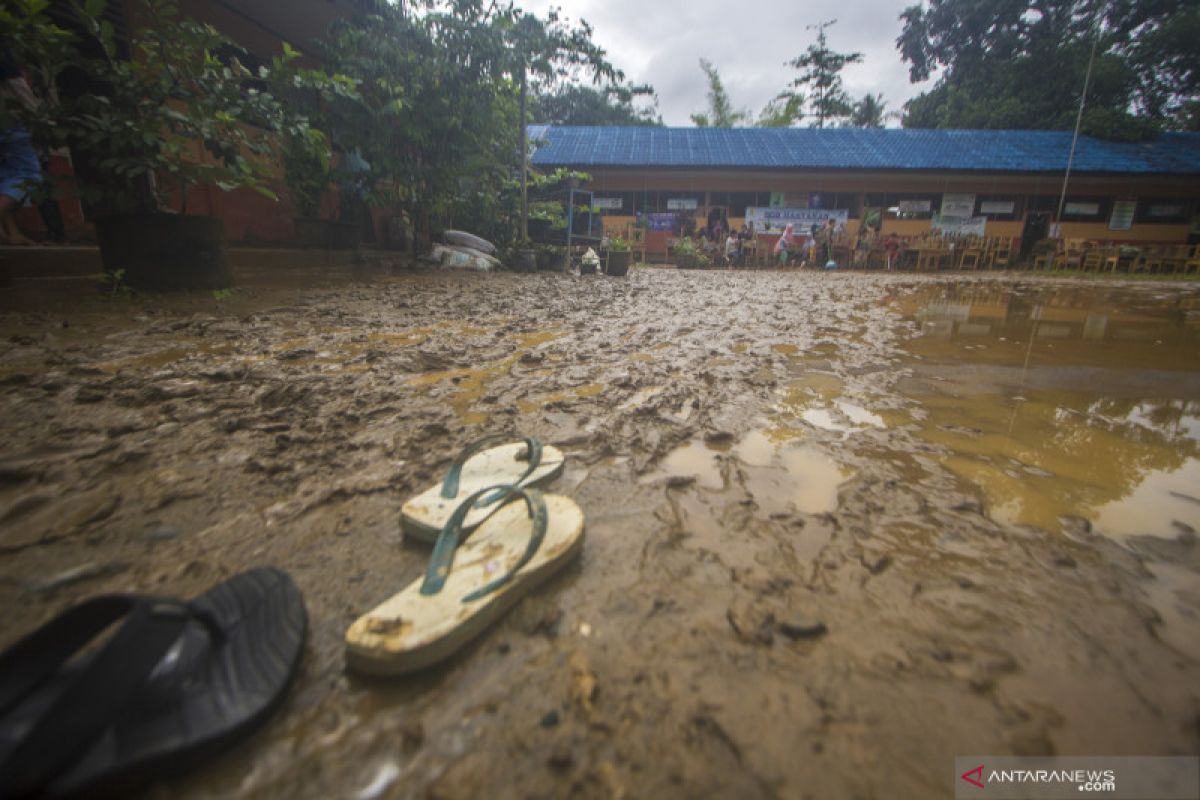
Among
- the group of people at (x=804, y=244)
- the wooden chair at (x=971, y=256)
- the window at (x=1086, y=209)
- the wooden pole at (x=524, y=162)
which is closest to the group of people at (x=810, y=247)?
the group of people at (x=804, y=244)

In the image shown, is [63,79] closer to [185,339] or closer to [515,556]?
[185,339]

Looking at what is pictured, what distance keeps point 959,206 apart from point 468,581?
68.4 ft

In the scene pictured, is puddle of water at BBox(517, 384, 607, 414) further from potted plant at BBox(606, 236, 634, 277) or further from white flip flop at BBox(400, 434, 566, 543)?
potted plant at BBox(606, 236, 634, 277)

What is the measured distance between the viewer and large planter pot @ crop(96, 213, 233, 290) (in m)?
3.42

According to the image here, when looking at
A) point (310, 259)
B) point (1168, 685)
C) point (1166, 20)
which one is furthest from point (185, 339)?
point (1166, 20)

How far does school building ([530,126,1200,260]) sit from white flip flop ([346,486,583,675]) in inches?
641

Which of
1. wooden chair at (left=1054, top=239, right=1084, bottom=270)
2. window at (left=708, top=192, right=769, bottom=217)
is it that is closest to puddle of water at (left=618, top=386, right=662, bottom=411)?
window at (left=708, top=192, right=769, bottom=217)

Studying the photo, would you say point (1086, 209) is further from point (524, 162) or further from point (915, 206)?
point (524, 162)

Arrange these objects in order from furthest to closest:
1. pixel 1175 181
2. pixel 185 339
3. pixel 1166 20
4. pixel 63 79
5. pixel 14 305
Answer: pixel 1166 20 → pixel 1175 181 → pixel 63 79 → pixel 14 305 → pixel 185 339

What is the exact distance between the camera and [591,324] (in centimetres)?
358

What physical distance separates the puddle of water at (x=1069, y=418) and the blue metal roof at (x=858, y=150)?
14.4 m

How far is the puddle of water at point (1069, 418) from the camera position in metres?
1.23

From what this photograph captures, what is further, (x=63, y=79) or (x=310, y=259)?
(x=310, y=259)

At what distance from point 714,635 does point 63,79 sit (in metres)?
7.61
